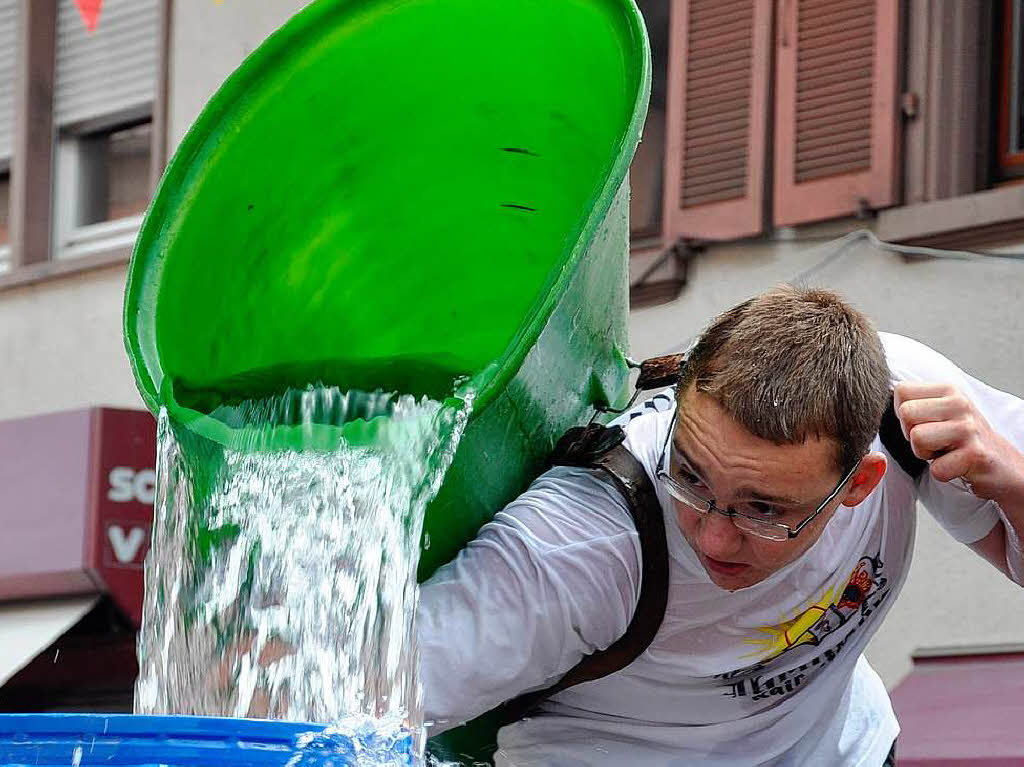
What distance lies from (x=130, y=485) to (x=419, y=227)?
4.85 metres

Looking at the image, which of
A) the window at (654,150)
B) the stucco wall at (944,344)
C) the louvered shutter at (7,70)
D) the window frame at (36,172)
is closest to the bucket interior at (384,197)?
the stucco wall at (944,344)

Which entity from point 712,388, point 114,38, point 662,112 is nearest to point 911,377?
point 712,388

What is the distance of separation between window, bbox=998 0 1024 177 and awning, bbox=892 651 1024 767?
1.56 m

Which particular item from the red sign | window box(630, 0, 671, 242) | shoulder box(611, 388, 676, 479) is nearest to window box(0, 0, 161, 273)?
the red sign

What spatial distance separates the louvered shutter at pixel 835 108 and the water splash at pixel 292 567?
13.2 ft

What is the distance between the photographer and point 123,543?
7738 millimetres

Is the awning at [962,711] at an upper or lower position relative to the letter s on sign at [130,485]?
lower

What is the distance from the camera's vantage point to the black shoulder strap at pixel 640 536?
8.54ft

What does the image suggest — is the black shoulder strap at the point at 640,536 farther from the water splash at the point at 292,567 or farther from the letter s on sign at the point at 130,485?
the letter s on sign at the point at 130,485

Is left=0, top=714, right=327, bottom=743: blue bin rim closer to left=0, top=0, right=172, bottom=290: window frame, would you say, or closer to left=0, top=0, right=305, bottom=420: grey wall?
left=0, top=0, right=305, bottom=420: grey wall

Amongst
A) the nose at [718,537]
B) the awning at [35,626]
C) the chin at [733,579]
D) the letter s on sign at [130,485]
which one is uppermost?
the nose at [718,537]

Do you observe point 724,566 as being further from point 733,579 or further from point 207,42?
point 207,42

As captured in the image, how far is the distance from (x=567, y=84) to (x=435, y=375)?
0.49m

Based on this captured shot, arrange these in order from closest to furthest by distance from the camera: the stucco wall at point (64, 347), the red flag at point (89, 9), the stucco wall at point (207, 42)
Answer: the red flag at point (89, 9)
the stucco wall at point (207, 42)
the stucco wall at point (64, 347)
